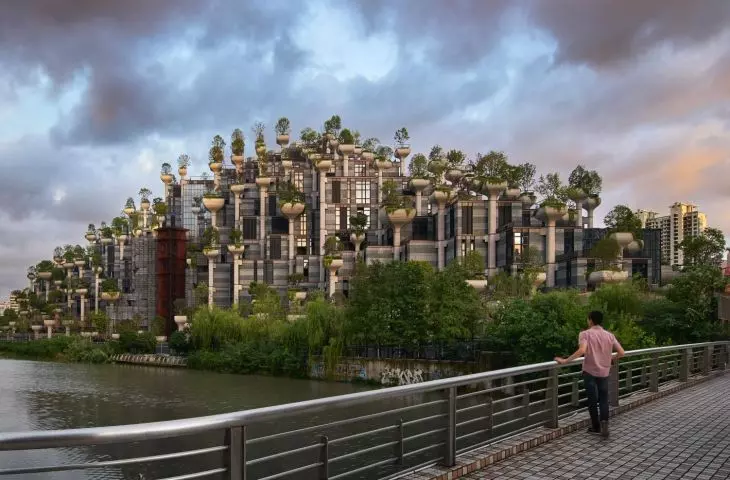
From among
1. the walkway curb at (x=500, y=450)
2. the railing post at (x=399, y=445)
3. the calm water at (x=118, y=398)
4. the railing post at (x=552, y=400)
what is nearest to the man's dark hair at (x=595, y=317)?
the railing post at (x=552, y=400)

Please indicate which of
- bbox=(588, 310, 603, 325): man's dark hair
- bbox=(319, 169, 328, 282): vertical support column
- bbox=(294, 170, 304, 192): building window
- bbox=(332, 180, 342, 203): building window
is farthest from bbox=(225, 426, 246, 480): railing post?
bbox=(294, 170, 304, 192): building window

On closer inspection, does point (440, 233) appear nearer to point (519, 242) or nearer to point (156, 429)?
point (519, 242)

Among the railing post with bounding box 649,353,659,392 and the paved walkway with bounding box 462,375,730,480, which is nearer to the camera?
the paved walkway with bounding box 462,375,730,480

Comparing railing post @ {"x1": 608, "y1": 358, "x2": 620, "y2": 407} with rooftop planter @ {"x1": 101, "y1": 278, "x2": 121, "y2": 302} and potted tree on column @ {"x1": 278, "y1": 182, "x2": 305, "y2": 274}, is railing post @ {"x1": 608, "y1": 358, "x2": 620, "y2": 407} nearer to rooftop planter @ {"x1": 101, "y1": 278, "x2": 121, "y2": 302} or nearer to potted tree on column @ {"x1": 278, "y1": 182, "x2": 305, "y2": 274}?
potted tree on column @ {"x1": 278, "y1": 182, "x2": 305, "y2": 274}

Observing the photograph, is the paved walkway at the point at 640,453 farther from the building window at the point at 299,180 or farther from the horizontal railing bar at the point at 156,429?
the building window at the point at 299,180

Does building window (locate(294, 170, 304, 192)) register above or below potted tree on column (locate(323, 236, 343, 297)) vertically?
above

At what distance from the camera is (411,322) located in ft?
127

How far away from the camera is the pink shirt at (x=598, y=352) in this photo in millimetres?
9648

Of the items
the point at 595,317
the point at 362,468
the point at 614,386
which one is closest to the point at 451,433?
the point at 362,468

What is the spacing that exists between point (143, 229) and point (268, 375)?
170 ft

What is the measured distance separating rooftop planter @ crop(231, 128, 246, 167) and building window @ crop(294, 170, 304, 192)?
666 cm

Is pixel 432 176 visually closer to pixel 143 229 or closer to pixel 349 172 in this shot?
pixel 349 172

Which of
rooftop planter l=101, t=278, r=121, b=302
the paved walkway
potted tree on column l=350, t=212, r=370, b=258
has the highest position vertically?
potted tree on column l=350, t=212, r=370, b=258

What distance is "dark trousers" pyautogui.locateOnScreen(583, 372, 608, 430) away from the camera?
378 inches
